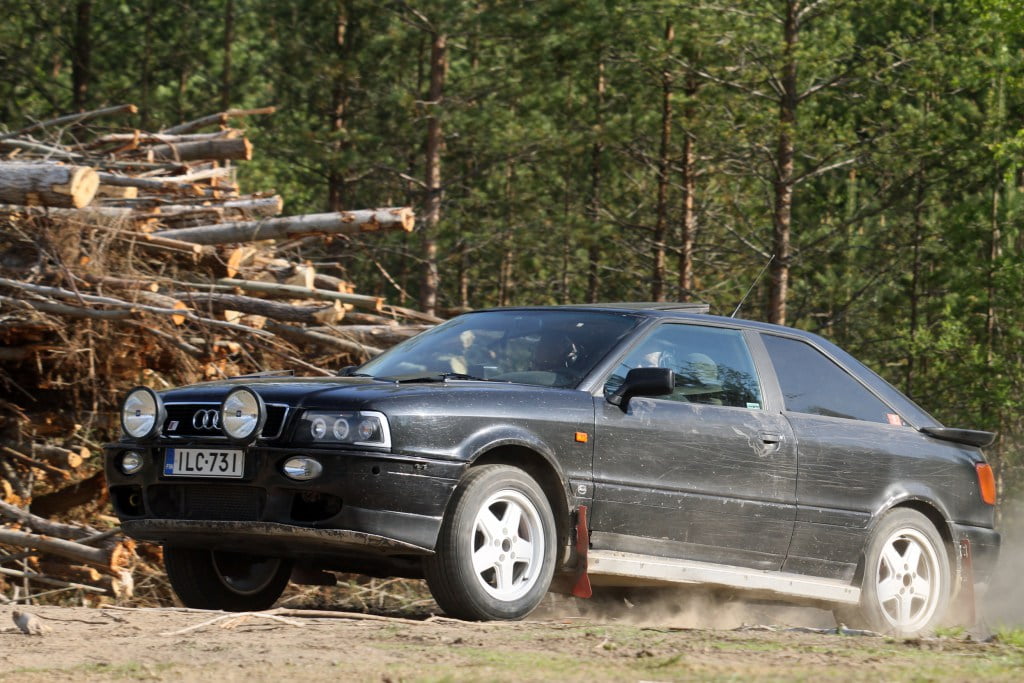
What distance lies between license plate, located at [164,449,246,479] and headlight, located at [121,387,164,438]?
166 millimetres

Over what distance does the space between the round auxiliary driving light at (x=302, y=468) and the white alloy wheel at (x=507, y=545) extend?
0.70m

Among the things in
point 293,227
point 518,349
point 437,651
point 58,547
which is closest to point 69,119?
point 293,227

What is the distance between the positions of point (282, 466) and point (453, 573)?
83 cm

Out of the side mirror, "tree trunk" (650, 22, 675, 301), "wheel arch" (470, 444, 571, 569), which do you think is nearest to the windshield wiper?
"wheel arch" (470, 444, 571, 569)

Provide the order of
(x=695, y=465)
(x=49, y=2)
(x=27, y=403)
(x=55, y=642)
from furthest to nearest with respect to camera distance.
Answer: (x=49, y=2), (x=27, y=403), (x=695, y=465), (x=55, y=642)

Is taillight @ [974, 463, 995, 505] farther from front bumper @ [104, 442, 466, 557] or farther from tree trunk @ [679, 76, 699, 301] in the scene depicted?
tree trunk @ [679, 76, 699, 301]

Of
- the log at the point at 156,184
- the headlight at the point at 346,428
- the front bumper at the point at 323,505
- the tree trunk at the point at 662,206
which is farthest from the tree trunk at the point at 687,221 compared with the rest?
the headlight at the point at 346,428

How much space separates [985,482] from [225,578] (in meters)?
4.24

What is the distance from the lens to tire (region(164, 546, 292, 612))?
23.1 ft

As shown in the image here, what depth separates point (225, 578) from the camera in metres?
7.17

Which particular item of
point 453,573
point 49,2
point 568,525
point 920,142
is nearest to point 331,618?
point 453,573

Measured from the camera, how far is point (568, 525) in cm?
641

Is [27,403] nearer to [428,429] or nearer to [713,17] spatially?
[428,429]

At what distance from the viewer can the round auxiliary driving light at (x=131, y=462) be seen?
256 inches
